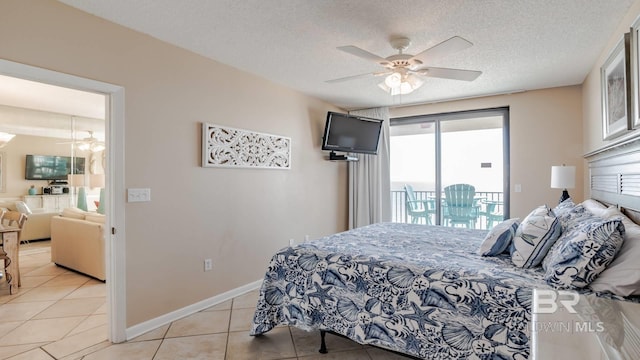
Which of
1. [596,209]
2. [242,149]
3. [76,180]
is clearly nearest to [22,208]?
[76,180]

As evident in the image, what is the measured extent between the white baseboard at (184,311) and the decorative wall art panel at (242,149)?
1.35 metres

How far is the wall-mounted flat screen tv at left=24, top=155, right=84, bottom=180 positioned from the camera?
6098mm

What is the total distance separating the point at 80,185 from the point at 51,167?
80 cm

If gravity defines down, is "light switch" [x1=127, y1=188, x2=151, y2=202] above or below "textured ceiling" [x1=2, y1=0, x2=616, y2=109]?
below

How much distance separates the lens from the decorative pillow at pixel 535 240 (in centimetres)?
194

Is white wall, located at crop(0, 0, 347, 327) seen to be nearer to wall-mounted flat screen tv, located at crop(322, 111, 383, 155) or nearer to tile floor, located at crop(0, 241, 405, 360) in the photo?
tile floor, located at crop(0, 241, 405, 360)

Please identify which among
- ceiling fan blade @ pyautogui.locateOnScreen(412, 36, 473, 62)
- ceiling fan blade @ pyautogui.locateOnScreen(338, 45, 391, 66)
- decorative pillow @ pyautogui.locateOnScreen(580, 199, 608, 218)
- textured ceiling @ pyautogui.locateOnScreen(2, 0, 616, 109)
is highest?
textured ceiling @ pyautogui.locateOnScreen(2, 0, 616, 109)

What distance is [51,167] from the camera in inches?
249

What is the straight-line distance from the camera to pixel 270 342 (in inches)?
97.9

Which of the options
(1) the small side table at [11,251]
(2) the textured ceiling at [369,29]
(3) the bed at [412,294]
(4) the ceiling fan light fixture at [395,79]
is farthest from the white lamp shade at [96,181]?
(4) the ceiling fan light fixture at [395,79]

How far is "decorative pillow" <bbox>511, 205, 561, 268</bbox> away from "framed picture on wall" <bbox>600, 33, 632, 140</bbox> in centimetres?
92

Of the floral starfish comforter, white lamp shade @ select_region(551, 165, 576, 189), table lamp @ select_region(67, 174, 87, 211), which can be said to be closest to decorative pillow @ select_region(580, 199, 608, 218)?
the floral starfish comforter

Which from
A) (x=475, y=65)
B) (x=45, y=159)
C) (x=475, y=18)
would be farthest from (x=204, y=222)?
(x=45, y=159)

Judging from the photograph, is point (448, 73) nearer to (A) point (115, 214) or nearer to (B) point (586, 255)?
(B) point (586, 255)
